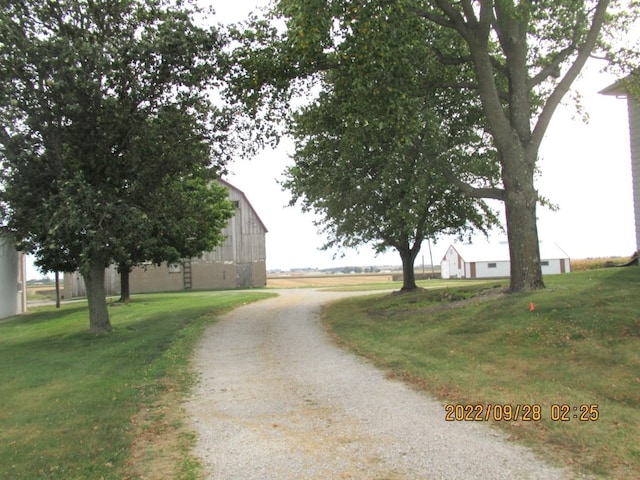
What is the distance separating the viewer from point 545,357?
880 centimetres

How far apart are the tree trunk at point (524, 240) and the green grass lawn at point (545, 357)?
0.60 meters

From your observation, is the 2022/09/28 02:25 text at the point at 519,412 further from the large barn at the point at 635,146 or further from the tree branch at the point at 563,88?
the large barn at the point at 635,146

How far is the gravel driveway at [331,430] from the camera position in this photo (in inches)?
186

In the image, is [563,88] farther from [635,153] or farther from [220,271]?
[220,271]

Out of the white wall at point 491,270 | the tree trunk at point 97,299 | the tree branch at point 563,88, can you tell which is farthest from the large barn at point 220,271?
the tree branch at point 563,88

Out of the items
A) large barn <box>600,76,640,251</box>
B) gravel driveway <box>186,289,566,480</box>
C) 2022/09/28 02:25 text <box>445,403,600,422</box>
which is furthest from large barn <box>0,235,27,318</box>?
large barn <box>600,76,640,251</box>

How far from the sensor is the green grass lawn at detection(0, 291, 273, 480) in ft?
17.4

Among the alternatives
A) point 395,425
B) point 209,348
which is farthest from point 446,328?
point 395,425

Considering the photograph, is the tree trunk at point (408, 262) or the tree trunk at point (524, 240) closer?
the tree trunk at point (524, 240)

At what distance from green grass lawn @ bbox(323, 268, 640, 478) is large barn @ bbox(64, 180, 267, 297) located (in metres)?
36.5

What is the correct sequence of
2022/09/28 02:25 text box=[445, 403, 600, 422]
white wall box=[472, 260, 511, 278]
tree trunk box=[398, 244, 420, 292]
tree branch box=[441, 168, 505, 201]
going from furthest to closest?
white wall box=[472, 260, 511, 278], tree trunk box=[398, 244, 420, 292], tree branch box=[441, 168, 505, 201], 2022/09/28 02:25 text box=[445, 403, 600, 422]

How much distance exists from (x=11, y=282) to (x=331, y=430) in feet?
94.7

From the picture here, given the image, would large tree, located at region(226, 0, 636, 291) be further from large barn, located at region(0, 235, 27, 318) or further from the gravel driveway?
large barn, located at region(0, 235, 27, 318)

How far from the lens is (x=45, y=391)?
864cm
